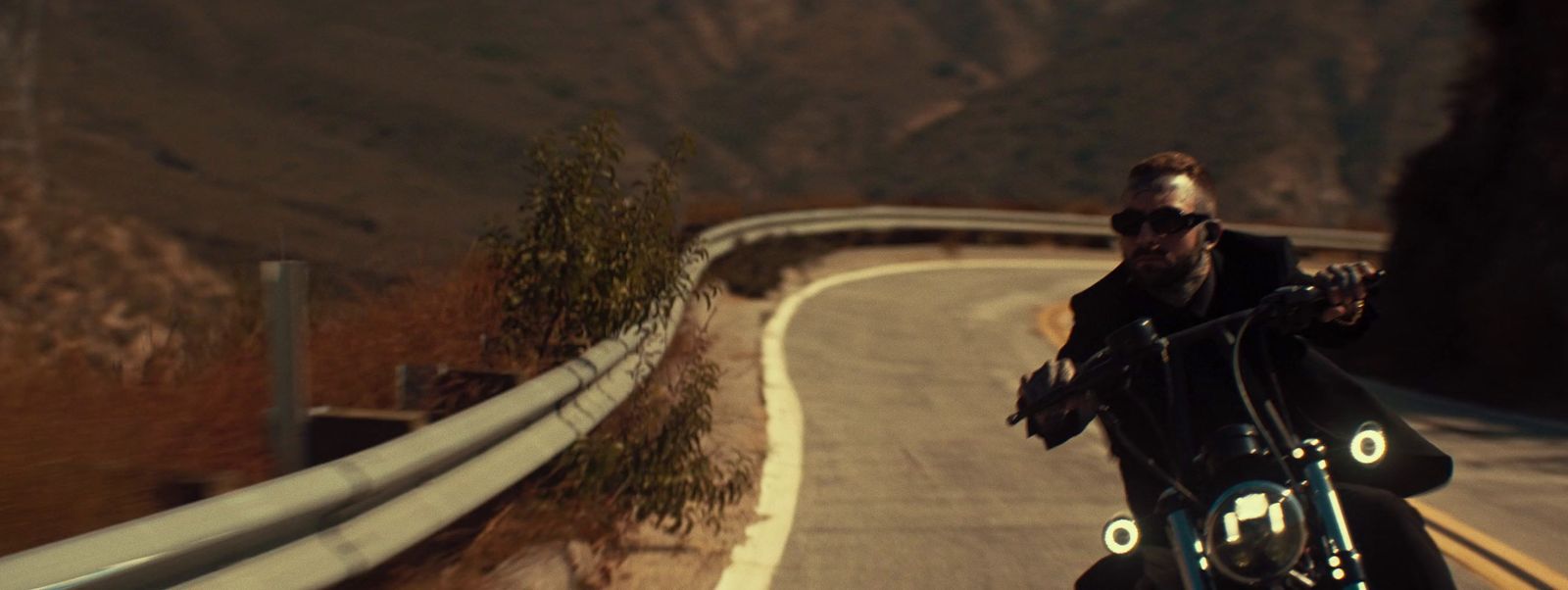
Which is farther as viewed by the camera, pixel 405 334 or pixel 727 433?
pixel 727 433

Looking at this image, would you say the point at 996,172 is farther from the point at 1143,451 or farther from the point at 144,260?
the point at 1143,451

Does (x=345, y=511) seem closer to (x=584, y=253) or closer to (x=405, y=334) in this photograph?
(x=584, y=253)

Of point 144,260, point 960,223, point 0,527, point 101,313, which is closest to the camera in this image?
point 0,527

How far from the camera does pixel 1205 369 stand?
4148 mm

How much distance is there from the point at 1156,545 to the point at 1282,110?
161285 mm

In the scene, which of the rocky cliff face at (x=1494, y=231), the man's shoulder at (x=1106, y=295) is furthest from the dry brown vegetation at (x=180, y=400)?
the rocky cliff face at (x=1494, y=231)

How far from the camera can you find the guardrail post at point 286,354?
5504 mm

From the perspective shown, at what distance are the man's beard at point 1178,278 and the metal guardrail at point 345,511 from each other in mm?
2067

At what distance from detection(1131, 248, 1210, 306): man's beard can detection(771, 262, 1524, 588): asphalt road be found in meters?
2.91

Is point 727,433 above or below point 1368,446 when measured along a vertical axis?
above

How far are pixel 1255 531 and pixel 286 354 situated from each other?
3089 mm

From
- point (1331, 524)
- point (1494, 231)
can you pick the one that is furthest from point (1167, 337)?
point (1494, 231)

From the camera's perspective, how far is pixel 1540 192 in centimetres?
1684

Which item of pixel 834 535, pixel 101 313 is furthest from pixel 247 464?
pixel 101 313
